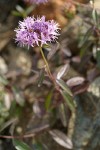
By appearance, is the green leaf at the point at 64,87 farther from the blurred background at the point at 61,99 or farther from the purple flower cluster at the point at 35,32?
the purple flower cluster at the point at 35,32

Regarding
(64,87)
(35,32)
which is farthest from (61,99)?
(35,32)

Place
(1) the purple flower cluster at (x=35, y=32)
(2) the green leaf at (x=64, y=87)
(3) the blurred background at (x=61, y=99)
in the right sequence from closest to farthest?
(1) the purple flower cluster at (x=35, y=32), (2) the green leaf at (x=64, y=87), (3) the blurred background at (x=61, y=99)

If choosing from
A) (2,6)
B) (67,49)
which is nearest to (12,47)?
(2,6)

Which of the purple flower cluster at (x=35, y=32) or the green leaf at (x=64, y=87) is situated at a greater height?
the purple flower cluster at (x=35, y=32)

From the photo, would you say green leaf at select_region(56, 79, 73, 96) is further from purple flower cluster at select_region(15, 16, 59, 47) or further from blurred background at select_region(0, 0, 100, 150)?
purple flower cluster at select_region(15, 16, 59, 47)

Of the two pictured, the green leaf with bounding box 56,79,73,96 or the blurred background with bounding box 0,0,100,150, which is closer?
the green leaf with bounding box 56,79,73,96

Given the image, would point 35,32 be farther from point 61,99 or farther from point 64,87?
point 61,99

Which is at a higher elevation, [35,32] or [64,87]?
[35,32]

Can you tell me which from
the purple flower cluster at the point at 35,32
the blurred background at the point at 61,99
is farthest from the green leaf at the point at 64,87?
the purple flower cluster at the point at 35,32

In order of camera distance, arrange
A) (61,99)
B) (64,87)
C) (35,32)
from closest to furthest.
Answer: (35,32) < (64,87) < (61,99)

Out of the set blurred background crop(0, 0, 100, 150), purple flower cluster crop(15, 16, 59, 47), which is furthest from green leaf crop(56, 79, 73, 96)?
purple flower cluster crop(15, 16, 59, 47)

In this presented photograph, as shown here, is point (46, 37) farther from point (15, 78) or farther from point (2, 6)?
point (2, 6)
